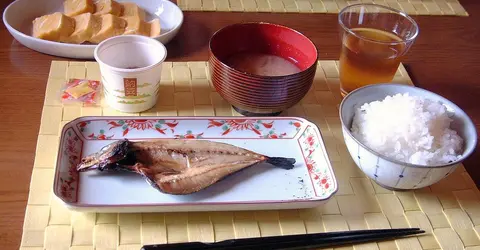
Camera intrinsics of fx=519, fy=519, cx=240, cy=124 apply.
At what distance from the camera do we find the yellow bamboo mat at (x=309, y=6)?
1.45 m

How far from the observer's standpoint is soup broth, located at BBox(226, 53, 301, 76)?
3.61ft

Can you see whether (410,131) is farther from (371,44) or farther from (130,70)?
(130,70)

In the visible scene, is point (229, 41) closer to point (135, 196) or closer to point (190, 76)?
point (190, 76)

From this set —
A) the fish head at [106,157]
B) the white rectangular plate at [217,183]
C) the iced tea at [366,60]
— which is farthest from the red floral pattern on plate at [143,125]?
→ the iced tea at [366,60]

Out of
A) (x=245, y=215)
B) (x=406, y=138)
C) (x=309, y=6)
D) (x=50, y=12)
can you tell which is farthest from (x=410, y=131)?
(x=50, y=12)

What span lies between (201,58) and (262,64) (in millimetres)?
195

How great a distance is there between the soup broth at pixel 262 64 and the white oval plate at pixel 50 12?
0.70 feet

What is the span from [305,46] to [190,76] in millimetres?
269

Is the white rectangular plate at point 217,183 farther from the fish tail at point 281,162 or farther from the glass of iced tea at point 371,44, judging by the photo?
the glass of iced tea at point 371,44

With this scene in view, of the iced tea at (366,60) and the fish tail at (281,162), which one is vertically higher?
the iced tea at (366,60)

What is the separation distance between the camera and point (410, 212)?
92 centimetres

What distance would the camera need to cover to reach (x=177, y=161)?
2.94ft

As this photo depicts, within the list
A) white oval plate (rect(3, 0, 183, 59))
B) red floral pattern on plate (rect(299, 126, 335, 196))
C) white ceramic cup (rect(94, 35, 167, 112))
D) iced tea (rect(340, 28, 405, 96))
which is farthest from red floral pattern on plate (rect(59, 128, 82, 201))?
iced tea (rect(340, 28, 405, 96))

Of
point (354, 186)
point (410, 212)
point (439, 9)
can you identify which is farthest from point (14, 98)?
point (439, 9)
